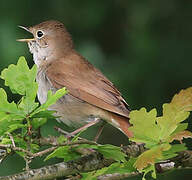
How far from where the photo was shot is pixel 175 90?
6.20 meters

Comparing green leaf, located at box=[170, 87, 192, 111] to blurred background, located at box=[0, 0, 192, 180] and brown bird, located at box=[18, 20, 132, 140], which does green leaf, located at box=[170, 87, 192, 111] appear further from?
blurred background, located at box=[0, 0, 192, 180]

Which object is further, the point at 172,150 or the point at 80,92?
the point at 80,92

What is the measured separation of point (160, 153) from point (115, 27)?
428 cm

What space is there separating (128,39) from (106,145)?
3943 millimetres

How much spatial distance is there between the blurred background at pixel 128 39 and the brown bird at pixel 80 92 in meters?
0.97

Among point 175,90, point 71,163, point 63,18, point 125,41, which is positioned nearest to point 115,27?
point 125,41

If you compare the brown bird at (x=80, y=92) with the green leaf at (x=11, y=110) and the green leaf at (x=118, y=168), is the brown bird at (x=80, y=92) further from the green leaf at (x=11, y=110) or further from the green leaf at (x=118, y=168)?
the green leaf at (x=11, y=110)

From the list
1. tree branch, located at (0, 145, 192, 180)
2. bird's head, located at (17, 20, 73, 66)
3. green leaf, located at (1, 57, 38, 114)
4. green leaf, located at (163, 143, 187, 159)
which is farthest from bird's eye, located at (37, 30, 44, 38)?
green leaf, located at (163, 143, 187, 159)

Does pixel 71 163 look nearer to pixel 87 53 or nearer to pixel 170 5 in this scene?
pixel 87 53

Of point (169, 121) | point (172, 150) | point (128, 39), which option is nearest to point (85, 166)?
point (172, 150)

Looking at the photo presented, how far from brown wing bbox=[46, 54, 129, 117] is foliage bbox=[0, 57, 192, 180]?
1.44m

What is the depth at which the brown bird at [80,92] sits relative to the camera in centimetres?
411

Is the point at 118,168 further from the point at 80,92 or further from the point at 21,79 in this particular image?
the point at 80,92

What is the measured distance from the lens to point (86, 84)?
4.31m
